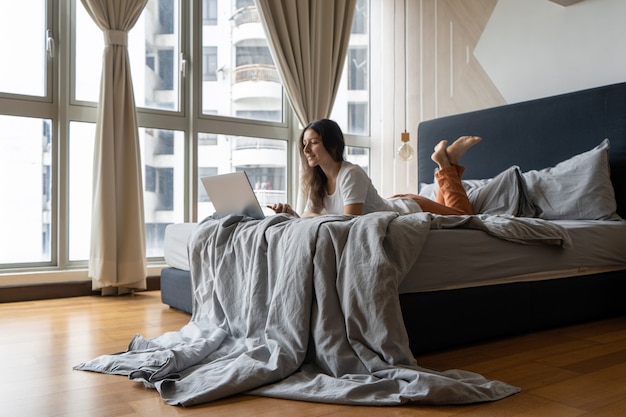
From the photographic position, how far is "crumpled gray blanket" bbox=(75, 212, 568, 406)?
1.81 metres

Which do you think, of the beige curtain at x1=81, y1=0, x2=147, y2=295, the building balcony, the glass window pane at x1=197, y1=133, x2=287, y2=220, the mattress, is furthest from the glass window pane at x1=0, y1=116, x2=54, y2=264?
the building balcony

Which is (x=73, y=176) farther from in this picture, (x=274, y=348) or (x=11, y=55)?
(x=274, y=348)

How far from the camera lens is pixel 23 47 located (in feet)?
13.8

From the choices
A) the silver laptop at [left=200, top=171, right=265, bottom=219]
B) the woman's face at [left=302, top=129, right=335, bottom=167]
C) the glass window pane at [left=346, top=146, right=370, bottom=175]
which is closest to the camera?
the silver laptop at [left=200, top=171, right=265, bottom=219]

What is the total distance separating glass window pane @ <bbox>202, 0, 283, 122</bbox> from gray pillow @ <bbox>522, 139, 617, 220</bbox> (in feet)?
8.47

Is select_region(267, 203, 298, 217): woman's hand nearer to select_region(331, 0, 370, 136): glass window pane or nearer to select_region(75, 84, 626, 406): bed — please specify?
select_region(75, 84, 626, 406): bed

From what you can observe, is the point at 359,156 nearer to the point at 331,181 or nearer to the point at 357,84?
the point at 357,84

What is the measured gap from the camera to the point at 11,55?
13.7 ft

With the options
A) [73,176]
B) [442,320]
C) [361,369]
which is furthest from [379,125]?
[361,369]

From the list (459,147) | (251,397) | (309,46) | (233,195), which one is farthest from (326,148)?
(309,46)

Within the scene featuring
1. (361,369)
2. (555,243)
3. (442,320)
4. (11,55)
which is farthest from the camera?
(11,55)

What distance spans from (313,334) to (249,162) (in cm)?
330

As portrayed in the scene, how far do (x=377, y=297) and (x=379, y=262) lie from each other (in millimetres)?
124

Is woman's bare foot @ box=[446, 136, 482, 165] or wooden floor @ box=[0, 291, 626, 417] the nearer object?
wooden floor @ box=[0, 291, 626, 417]
